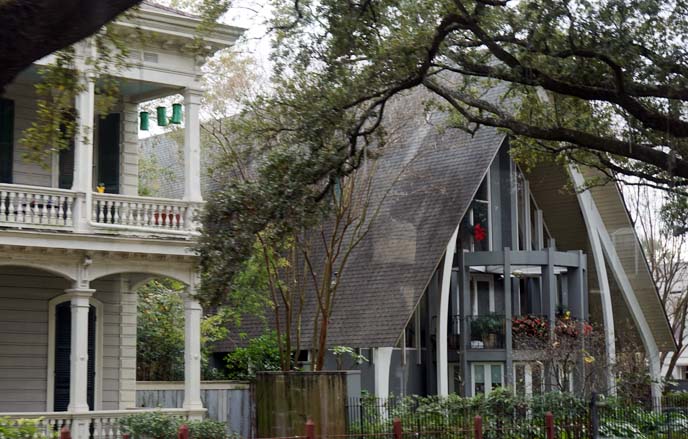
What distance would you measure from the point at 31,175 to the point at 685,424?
48.3 feet

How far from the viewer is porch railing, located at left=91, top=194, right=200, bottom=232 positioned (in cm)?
2212

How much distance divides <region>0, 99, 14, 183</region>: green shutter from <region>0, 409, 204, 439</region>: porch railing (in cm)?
461

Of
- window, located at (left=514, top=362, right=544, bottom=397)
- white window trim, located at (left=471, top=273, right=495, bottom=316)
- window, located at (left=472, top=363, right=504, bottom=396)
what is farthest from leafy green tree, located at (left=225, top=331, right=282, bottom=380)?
window, located at (left=514, top=362, right=544, bottom=397)

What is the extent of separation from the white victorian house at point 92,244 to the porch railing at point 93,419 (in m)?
0.03

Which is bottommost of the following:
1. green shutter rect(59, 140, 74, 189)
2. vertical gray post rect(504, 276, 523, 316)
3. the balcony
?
vertical gray post rect(504, 276, 523, 316)

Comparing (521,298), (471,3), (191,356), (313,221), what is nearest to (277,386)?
(191,356)

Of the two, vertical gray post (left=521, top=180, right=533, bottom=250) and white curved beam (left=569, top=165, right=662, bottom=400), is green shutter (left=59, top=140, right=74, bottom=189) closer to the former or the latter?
white curved beam (left=569, top=165, right=662, bottom=400)

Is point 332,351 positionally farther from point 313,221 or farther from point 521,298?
point 313,221

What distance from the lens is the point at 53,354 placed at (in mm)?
22969

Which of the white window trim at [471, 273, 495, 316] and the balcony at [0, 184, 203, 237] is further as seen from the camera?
the white window trim at [471, 273, 495, 316]

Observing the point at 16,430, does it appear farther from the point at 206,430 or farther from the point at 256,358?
the point at 256,358

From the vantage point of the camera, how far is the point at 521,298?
3428 cm

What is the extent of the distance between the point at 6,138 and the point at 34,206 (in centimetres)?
189

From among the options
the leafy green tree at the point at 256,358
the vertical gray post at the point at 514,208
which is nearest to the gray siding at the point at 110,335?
the leafy green tree at the point at 256,358
